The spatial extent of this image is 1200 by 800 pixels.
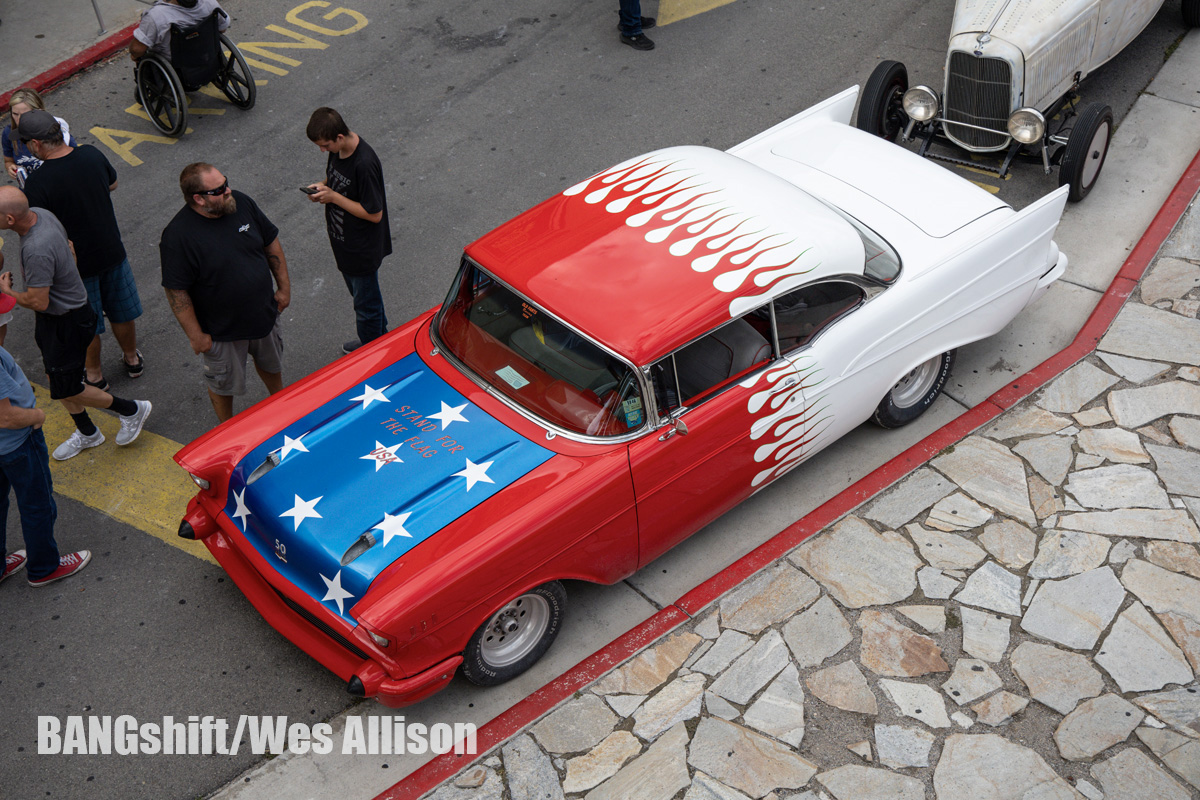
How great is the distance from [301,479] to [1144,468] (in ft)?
15.3

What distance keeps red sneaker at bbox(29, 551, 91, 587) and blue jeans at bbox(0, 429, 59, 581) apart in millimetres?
32

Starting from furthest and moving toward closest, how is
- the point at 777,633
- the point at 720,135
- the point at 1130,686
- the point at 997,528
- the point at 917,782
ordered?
the point at 720,135, the point at 997,528, the point at 777,633, the point at 1130,686, the point at 917,782

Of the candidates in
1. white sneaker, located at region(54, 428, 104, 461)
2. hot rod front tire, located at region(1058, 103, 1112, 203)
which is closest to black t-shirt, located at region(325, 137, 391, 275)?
white sneaker, located at region(54, 428, 104, 461)

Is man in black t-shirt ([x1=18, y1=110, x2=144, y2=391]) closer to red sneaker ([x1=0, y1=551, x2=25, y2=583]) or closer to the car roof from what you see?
red sneaker ([x1=0, y1=551, x2=25, y2=583])

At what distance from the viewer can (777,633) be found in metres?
5.29

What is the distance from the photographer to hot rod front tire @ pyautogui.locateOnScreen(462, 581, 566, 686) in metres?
4.96

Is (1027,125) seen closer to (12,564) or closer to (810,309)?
(810,309)

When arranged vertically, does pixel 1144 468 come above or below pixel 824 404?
below

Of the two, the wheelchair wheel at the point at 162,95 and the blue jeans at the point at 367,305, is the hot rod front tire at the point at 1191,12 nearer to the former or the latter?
the blue jeans at the point at 367,305

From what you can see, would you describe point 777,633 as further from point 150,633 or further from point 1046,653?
point 150,633

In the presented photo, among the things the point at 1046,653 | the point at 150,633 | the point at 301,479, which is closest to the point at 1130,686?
the point at 1046,653

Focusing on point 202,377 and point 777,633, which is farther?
point 202,377

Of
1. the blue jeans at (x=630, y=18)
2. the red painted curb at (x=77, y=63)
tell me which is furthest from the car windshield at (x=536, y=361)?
the red painted curb at (x=77, y=63)

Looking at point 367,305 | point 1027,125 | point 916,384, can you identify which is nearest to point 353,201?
point 367,305
